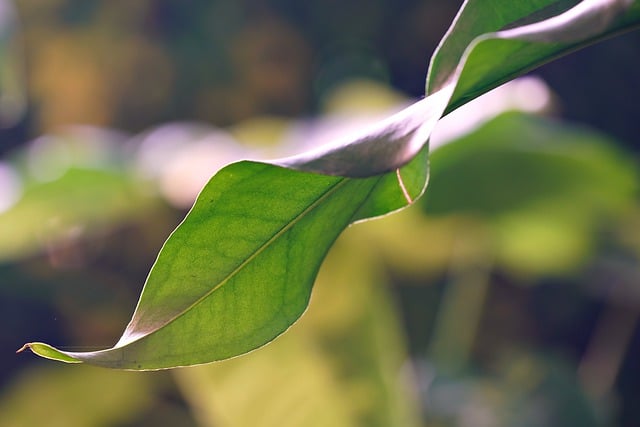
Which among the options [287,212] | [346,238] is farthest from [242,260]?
[346,238]

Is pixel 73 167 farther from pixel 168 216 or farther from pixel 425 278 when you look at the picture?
pixel 425 278

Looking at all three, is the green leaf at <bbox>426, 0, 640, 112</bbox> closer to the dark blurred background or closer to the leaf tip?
the leaf tip

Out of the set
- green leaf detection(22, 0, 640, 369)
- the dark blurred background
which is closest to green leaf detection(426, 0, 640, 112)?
green leaf detection(22, 0, 640, 369)

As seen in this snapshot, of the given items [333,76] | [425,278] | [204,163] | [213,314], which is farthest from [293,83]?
[213,314]

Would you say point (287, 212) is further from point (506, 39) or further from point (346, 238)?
point (346, 238)

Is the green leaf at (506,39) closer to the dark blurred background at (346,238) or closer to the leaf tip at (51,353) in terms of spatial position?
the leaf tip at (51,353)

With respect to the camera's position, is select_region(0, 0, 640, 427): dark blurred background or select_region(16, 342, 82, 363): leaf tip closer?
select_region(16, 342, 82, 363): leaf tip
